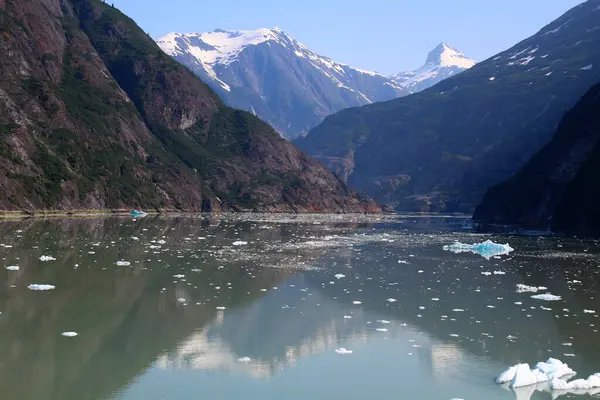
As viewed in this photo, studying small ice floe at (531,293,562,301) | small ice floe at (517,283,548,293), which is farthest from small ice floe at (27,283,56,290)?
small ice floe at (517,283,548,293)

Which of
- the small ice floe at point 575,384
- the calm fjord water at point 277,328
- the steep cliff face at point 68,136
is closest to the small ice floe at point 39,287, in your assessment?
the calm fjord water at point 277,328

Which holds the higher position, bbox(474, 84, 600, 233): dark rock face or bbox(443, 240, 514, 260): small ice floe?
Result: bbox(474, 84, 600, 233): dark rock face

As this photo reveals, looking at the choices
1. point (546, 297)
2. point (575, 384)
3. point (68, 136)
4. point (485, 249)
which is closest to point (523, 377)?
point (575, 384)

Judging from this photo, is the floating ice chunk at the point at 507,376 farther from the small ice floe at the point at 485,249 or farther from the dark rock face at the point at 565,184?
the dark rock face at the point at 565,184

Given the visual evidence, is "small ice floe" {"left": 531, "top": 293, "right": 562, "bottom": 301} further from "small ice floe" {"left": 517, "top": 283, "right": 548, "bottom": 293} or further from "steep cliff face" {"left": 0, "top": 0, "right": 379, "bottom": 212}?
"steep cliff face" {"left": 0, "top": 0, "right": 379, "bottom": 212}

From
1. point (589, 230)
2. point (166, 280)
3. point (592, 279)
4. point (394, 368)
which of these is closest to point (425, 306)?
point (394, 368)

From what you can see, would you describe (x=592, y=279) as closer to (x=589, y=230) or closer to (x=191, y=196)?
(x=589, y=230)
